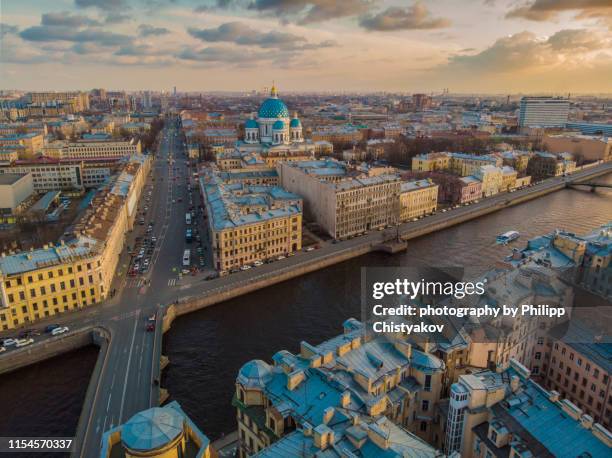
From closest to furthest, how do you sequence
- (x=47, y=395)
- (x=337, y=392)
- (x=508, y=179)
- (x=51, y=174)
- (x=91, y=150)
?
(x=337, y=392)
(x=47, y=395)
(x=51, y=174)
(x=508, y=179)
(x=91, y=150)

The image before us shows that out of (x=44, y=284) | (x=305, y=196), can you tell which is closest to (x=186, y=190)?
(x=305, y=196)

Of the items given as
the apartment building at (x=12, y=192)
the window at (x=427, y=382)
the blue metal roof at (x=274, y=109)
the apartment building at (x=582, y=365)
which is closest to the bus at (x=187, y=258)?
the window at (x=427, y=382)

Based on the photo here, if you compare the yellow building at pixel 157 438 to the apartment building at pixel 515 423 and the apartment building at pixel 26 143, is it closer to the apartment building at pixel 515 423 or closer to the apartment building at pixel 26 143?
the apartment building at pixel 515 423

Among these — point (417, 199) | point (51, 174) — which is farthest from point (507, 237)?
point (51, 174)

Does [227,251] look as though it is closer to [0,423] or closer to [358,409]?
[0,423]

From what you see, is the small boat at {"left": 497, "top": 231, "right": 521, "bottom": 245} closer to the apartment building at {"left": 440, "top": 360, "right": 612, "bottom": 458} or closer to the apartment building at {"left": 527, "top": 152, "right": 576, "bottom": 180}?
the apartment building at {"left": 440, "top": 360, "right": 612, "bottom": 458}

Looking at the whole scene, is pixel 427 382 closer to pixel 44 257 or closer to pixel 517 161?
pixel 44 257
